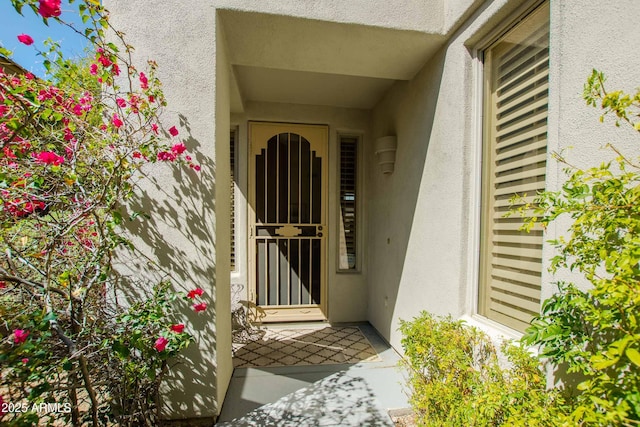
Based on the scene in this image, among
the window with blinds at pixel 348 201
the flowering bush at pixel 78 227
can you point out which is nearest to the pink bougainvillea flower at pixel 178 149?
the flowering bush at pixel 78 227

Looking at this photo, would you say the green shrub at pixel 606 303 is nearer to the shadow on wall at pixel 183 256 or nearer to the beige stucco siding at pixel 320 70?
the beige stucco siding at pixel 320 70

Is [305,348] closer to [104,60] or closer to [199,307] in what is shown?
[199,307]

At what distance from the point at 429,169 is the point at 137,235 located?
2.62 m

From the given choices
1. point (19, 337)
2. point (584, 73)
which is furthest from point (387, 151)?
point (19, 337)

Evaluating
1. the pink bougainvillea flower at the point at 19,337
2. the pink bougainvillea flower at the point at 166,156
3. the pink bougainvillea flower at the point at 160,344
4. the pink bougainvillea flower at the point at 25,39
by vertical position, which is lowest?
the pink bougainvillea flower at the point at 160,344

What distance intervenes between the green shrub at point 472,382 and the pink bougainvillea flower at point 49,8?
2.93 metres

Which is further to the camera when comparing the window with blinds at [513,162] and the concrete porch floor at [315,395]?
the concrete porch floor at [315,395]

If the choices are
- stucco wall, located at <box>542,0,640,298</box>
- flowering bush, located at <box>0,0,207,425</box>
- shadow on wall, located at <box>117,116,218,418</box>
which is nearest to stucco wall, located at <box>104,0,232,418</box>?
shadow on wall, located at <box>117,116,218,418</box>

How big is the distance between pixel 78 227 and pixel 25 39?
1.11 metres

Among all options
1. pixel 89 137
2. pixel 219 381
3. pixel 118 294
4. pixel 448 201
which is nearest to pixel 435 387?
pixel 448 201

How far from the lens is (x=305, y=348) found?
137 inches

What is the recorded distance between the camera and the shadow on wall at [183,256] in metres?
2.10

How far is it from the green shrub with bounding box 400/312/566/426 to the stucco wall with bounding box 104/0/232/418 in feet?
5.16

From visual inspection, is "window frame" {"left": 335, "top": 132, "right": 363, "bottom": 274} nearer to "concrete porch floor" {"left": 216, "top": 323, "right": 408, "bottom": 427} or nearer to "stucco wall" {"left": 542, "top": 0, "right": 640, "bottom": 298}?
"concrete porch floor" {"left": 216, "top": 323, "right": 408, "bottom": 427}
